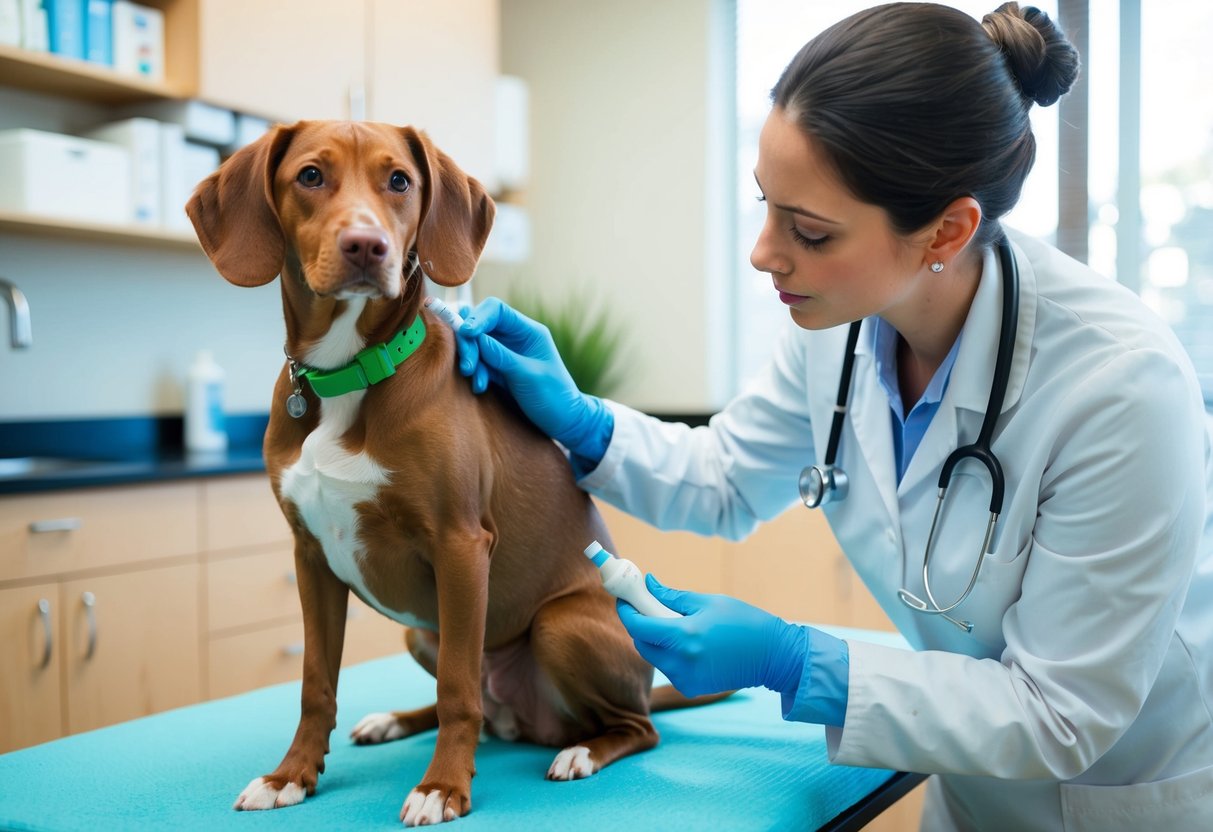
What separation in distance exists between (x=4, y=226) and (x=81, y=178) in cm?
25

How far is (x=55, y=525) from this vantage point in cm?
227

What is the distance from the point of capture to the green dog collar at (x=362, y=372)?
A: 1.15 metres

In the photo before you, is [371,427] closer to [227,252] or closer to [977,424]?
[227,252]

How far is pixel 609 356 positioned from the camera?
3705mm

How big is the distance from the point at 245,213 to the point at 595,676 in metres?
0.69

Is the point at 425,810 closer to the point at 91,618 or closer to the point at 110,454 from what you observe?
the point at 91,618

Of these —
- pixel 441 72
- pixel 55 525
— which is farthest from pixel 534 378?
pixel 441 72

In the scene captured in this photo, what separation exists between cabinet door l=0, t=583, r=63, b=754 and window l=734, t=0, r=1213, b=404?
7.64ft

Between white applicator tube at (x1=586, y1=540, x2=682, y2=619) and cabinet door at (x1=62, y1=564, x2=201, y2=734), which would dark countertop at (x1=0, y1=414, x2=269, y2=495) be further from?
white applicator tube at (x1=586, y1=540, x2=682, y2=619)

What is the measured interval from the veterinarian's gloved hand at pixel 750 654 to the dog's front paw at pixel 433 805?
10.1 inches

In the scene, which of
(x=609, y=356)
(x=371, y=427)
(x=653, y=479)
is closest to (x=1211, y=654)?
(x=653, y=479)

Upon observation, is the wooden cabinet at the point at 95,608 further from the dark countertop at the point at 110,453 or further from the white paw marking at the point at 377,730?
the white paw marking at the point at 377,730

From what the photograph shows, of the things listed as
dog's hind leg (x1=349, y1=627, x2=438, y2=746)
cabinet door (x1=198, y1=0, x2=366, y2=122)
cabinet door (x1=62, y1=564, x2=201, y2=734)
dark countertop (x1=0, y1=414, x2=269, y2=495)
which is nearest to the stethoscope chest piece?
dog's hind leg (x1=349, y1=627, x2=438, y2=746)

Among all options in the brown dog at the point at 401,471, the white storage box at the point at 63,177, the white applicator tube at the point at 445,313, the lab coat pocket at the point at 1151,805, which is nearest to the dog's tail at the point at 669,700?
the brown dog at the point at 401,471
